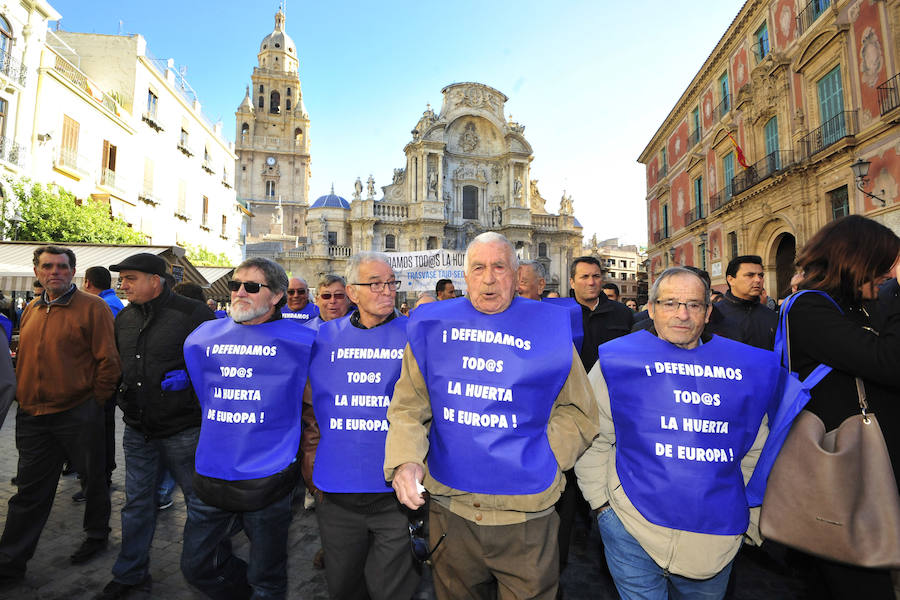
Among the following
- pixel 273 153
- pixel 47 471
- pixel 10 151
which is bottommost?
pixel 47 471

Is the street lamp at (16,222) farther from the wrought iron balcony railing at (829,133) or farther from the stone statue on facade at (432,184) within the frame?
the stone statue on facade at (432,184)

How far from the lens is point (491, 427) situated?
1854 millimetres

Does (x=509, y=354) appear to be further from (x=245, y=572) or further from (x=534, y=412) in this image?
(x=245, y=572)

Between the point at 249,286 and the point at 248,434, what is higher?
the point at 249,286

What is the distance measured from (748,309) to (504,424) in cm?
328

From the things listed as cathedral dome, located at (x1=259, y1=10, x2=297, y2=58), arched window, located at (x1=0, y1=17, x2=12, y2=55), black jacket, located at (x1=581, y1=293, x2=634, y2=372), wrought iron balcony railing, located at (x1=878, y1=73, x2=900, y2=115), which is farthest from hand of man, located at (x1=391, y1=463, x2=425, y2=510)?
cathedral dome, located at (x1=259, y1=10, x2=297, y2=58)

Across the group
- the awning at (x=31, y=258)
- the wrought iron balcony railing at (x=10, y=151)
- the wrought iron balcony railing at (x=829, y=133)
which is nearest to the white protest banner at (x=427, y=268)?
the awning at (x=31, y=258)

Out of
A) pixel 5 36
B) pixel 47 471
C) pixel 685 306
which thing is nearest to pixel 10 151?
pixel 5 36

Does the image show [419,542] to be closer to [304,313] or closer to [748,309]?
[748,309]

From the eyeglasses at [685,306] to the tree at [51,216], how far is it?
58.5ft

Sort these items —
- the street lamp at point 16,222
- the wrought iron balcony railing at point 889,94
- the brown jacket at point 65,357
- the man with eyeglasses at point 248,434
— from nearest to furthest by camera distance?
the man with eyeglasses at point 248,434, the brown jacket at point 65,357, the wrought iron balcony railing at point 889,94, the street lamp at point 16,222

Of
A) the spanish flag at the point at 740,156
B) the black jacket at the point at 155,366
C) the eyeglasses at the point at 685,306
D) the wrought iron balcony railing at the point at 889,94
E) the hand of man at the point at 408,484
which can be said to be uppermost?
the spanish flag at the point at 740,156

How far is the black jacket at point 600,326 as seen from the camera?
4078 mm

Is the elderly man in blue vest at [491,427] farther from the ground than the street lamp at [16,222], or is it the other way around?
the street lamp at [16,222]
